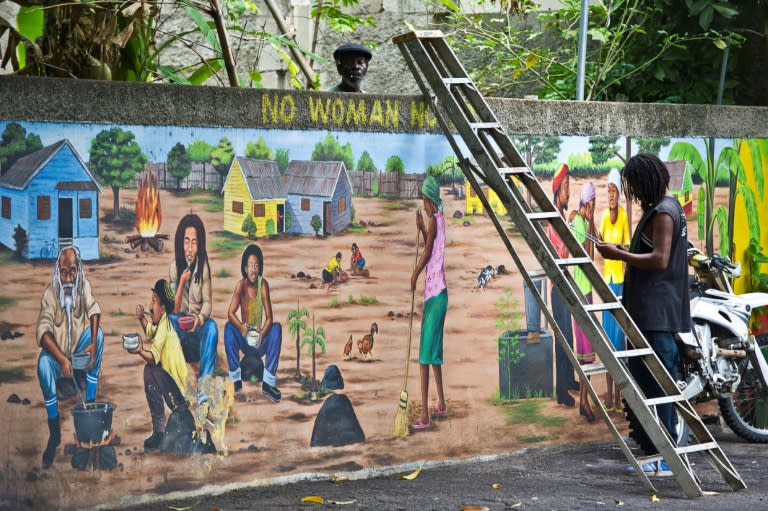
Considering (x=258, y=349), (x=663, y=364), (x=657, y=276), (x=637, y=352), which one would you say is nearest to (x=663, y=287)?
(x=657, y=276)

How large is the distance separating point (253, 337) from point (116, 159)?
1114mm

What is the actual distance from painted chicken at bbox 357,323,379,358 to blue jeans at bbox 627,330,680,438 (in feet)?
4.52

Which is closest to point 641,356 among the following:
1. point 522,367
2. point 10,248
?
point 522,367

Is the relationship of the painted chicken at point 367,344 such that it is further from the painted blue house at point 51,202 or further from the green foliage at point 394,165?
the painted blue house at point 51,202

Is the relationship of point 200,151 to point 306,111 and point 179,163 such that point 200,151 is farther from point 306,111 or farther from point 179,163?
point 306,111

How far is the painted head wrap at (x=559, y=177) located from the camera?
650 cm

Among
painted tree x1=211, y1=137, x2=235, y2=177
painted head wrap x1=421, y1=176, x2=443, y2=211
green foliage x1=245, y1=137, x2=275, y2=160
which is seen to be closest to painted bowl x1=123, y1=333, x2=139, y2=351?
painted tree x1=211, y1=137, x2=235, y2=177

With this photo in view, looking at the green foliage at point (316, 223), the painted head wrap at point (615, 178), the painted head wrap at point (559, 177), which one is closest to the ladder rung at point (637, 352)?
the painted head wrap at point (559, 177)

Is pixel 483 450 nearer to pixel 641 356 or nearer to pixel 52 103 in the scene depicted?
pixel 641 356

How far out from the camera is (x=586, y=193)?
666 cm

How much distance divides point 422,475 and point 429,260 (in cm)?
118

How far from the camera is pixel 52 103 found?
4.68 m

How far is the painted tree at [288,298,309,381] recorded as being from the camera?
5387 millimetres

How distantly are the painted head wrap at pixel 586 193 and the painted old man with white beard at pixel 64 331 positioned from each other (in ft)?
10.5
